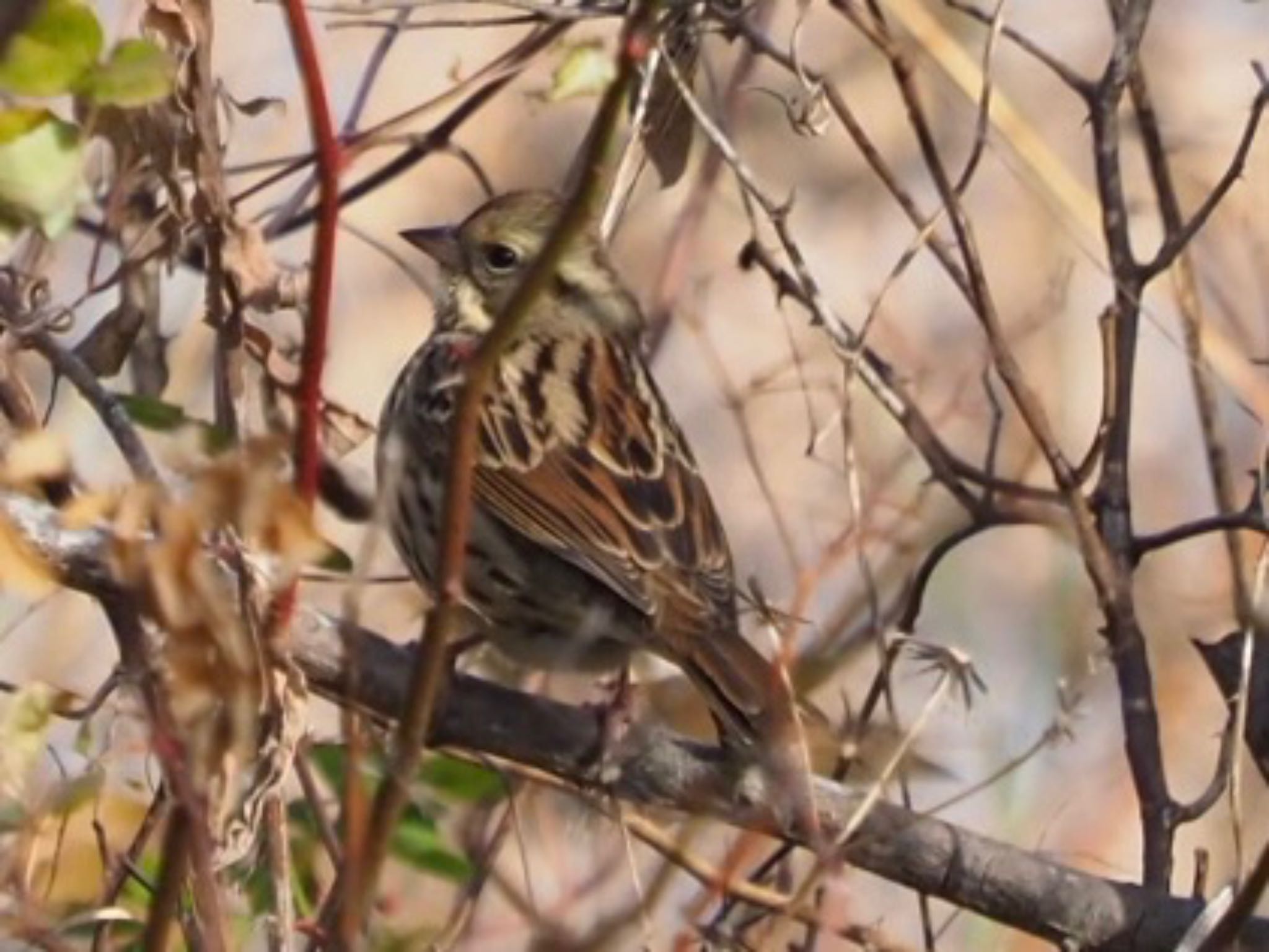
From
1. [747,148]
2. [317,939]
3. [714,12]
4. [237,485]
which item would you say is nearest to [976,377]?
[747,148]

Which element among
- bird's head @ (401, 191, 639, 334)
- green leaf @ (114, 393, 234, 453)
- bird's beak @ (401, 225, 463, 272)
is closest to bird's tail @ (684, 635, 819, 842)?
green leaf @ (114, 393, 234, 453)

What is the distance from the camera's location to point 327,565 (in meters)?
3.09

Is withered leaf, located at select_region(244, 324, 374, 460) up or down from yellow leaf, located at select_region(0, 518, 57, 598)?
up

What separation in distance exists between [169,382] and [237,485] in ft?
9.21

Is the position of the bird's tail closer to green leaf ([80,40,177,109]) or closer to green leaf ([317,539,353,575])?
green leaf ([317,539,353,575])

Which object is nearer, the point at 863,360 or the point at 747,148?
the point at 863,360

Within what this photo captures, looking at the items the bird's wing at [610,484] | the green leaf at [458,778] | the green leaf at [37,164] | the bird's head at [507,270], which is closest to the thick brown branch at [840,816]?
the green leaf at [458,778]

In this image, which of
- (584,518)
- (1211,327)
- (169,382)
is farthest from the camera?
(169,382)

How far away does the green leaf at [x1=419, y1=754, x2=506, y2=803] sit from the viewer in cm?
317

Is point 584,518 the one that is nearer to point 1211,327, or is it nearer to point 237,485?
point 1211,327

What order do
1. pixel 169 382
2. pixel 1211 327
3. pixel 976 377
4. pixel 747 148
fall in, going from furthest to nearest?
pixel 747 148
pixel 976 377
pixel 169 382
pixel 1211 327

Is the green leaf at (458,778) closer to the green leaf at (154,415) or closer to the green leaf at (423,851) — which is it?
the green leaf at (423,851)

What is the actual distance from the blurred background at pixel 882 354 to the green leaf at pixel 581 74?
5cm

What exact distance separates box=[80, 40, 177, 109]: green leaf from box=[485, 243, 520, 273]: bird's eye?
1.85 meters
